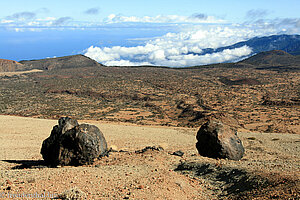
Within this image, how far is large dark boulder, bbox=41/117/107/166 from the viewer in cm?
1329

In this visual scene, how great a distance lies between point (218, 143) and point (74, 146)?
758cm

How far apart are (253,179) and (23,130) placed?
910 inches

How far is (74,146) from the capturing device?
13.4 metres

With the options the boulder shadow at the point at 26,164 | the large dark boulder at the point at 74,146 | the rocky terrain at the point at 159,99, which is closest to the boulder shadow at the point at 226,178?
the large dark boulder at the point at 74,146

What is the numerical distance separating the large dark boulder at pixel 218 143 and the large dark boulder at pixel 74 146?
5718mm

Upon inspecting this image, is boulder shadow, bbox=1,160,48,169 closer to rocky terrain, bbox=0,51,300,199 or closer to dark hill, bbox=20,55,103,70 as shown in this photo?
rocky terrain, bbox=0,51,300,199

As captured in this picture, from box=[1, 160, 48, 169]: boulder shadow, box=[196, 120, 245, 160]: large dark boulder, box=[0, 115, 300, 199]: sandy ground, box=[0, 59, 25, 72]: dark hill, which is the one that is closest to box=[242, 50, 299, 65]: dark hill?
box=[0, 59, 25, 72]: dark hill

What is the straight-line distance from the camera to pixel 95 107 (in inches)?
1850

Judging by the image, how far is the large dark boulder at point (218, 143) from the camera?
578 inches

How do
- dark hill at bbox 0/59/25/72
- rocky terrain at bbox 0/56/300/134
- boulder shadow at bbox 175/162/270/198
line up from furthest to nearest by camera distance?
1. dark hill at bbox 0/59/25/72
2. rocky terrain at bbox 0/56/300/134
3. boulder shadow at bbox 175/162/270/198

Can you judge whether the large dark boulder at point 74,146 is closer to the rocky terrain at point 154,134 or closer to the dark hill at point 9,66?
the rocky terrain at point 154,134

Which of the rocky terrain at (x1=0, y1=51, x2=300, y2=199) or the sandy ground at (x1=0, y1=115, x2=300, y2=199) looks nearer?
the sandy ground at (x1=0, y1=115, x2=300, y2=199)

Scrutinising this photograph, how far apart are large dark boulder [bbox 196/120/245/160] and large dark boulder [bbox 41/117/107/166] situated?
5.72m

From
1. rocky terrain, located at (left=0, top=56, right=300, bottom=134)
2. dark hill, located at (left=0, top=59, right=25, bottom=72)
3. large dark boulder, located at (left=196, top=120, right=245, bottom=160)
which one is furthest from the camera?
dark hill, located at (left=0, top=59, right=25, bottom=72)
